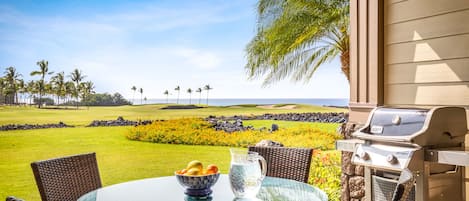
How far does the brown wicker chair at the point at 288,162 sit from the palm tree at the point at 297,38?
1916 mm

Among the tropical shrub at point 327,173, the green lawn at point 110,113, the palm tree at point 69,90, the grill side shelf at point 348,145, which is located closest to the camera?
the grill side shelf at point 348,145

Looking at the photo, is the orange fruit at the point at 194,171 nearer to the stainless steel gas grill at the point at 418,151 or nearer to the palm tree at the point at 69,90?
the stainless steel gas grill at the point at 418,151

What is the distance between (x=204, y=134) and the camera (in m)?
5.31

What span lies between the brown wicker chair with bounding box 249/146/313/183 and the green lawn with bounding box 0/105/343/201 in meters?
2.10

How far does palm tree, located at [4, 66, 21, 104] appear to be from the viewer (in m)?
4.43

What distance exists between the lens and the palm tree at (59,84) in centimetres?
468

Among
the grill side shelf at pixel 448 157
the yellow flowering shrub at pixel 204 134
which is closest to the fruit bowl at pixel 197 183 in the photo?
the grill side shelf at pixel 448 157

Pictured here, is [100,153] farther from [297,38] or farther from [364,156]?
[364,156]

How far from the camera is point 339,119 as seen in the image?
4.99 meters

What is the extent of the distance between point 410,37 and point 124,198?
2.05 meters

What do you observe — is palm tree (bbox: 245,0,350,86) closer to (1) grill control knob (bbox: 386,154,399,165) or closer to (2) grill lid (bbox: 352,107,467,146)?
(2) grill lid (bbox: 352,107,467,146)

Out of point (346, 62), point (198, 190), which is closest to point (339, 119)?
point (346, 62)

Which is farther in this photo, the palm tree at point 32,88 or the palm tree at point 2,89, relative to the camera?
the palm tree at point 32,88

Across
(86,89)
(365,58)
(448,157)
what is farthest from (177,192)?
(86,89)
